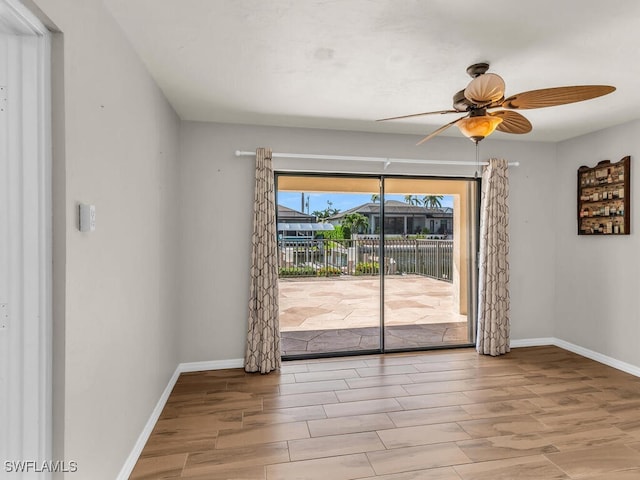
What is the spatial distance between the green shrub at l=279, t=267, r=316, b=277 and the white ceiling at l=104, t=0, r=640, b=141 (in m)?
1.68

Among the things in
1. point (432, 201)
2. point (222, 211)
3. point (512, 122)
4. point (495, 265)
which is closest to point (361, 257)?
point (432, 201)

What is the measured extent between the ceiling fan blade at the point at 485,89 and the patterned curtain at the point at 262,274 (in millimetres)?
2055

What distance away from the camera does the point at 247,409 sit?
2.76 meters

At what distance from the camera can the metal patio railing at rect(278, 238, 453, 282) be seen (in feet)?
12.9

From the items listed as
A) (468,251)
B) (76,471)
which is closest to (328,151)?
(468,251)

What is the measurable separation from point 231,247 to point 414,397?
2229mm

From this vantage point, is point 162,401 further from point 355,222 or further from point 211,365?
point 355,222

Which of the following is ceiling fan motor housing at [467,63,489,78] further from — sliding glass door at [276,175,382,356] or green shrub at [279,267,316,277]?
green shrub at [279,267,316,277]

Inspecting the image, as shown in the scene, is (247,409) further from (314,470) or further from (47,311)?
(47,311)

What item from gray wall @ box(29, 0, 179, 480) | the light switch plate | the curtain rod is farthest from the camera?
the curtain rod

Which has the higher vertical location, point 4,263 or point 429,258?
point 4,263

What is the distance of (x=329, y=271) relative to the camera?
161 inches

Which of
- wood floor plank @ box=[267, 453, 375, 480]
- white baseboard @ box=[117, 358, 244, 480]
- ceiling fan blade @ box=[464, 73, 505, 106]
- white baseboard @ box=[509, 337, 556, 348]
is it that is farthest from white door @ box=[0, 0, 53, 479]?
white baseboard @ box=[509, 337, 556, 348]

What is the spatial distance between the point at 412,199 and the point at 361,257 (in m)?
0.93
